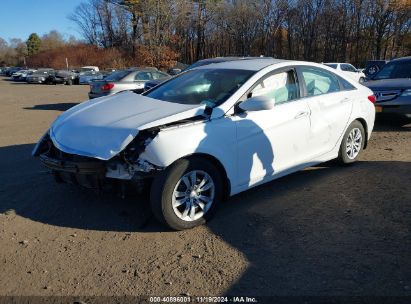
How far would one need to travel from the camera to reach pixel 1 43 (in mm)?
115188

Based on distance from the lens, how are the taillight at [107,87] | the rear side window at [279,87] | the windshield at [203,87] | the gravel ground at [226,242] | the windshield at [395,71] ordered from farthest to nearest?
1. the taillight at [107,87]
2. the windshield at [395,71]
3. the rear side window at [279,87]
4. the windshield at [203,87]
5. the gravel ground at [226,242]

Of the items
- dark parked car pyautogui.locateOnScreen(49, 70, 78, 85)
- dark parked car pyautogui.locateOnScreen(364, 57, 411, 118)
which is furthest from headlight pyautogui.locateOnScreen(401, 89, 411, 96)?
dark parked car pyautogui.locateOnScreen(49, 70, 78, 85)

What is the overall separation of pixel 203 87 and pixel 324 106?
161 cm

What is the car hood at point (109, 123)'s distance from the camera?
394 cm

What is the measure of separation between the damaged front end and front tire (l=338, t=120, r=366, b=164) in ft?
10.2

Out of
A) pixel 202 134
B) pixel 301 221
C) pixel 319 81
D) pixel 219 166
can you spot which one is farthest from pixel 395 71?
pixel 202 134

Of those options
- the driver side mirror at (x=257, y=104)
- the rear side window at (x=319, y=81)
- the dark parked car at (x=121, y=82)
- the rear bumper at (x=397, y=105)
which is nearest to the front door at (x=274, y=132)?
the driver side mirror at (x=257, y=104)

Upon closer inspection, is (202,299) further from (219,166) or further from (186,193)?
(219,166)

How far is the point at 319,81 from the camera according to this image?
5.58 meters

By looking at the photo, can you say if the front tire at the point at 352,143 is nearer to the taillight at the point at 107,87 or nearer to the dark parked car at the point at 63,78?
the taillight at the point at 107,87

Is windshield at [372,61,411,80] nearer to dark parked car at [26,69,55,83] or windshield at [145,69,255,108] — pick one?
windshield at [145,69,255,108]

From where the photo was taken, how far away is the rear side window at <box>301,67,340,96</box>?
536 centimetres

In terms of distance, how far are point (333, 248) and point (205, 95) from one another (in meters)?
2.14

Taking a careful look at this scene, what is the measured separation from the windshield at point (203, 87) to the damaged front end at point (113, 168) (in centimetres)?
94
